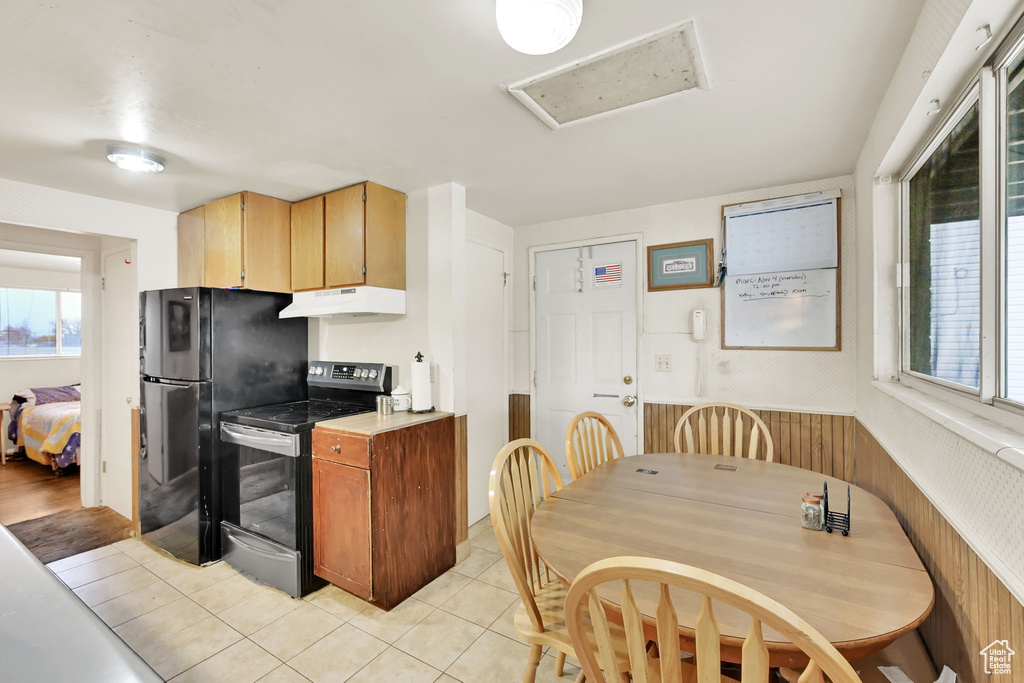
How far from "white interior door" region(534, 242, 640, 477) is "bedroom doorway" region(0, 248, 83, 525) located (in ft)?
13.0

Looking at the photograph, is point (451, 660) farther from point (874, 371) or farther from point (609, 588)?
point (874, 371)

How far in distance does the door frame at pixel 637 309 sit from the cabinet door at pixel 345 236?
4.74ft

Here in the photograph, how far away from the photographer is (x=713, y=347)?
2.92m

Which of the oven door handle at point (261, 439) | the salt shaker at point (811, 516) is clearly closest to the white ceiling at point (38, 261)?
the oven door handle at point (261, 439)

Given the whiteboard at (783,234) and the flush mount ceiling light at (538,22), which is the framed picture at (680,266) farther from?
the flush mount ceiling light at (538,22)

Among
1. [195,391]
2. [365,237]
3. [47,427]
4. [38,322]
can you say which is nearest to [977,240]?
[365,237]

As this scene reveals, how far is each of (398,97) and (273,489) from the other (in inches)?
82.5

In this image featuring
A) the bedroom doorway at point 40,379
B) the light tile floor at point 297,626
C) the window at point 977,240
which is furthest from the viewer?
the bedroom doorway at point 40,379

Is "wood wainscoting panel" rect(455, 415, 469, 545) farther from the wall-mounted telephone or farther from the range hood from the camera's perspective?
the wall-mounted telephone

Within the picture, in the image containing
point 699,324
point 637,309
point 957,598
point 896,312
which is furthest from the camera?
point 637,309

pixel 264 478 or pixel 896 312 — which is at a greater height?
pixel 896 312

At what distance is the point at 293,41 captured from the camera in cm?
134

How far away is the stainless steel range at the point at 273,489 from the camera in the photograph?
2.31m

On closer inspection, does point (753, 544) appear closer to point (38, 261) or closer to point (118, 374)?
point (118, 374)
